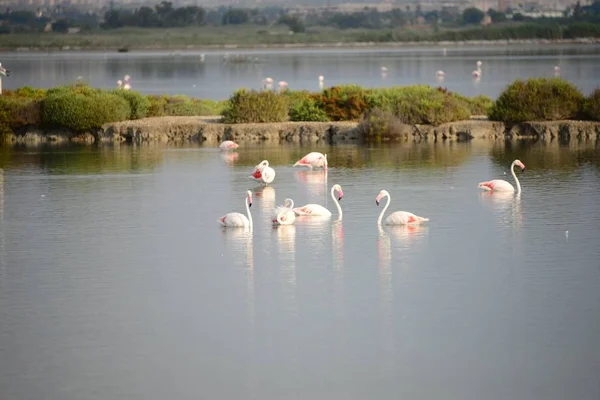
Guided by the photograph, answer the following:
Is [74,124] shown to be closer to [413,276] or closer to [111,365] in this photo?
[413,276]

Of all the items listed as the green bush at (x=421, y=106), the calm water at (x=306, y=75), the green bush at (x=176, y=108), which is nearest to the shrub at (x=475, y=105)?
the green bush at (x=421, y=106)

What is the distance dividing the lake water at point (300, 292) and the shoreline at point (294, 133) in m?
6.81

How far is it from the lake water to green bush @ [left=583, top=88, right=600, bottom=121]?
7.44 meters

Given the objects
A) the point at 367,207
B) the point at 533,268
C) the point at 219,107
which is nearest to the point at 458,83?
the point at 219,107

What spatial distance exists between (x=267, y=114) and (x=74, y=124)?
423cm

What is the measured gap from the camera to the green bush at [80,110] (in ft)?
96.2

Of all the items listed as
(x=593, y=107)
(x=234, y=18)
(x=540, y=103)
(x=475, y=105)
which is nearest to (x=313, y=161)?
(x=540, y=103)

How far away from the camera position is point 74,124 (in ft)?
97.2

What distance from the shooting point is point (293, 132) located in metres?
29.3

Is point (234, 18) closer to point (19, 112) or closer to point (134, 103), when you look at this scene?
point (134, 103)

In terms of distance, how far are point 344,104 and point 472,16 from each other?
6072 inches

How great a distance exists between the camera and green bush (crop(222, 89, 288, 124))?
30.0 meters

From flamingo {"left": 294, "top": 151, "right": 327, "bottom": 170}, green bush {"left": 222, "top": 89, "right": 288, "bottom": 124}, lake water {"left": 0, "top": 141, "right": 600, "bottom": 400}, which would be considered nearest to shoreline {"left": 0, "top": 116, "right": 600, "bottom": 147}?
green bush {"left": 222, "top": 89, "right": 288, "bottom": 124}

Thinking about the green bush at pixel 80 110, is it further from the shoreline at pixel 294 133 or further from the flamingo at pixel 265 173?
the flamingo at pixel 265 173
